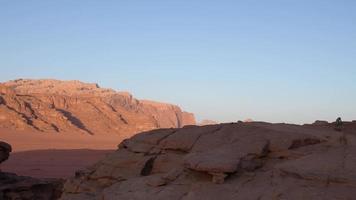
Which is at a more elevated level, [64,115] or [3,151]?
[64,115]

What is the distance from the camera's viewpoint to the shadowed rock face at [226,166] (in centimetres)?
671

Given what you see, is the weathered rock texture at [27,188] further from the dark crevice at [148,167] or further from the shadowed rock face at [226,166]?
the dark crevice at [148,167]

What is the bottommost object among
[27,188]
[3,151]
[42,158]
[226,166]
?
[42,158]

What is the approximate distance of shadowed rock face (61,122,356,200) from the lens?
6.71 meters

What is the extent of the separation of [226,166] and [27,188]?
7792 mm

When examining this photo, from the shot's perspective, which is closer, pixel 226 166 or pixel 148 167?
pixel 226 166

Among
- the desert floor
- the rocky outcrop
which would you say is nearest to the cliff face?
the desert floor

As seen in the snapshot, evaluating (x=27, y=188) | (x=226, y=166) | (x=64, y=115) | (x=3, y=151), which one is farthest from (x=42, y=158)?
(x=64, y=115)

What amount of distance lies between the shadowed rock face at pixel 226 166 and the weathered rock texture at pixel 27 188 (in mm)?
3508

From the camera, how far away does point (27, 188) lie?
42.1 ft

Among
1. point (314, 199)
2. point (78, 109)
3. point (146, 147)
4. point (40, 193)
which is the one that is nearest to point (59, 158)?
point (40, 193)

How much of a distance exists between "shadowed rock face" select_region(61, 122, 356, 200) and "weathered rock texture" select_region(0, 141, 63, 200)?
3.51 meters

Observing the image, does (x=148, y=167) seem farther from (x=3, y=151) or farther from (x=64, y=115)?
(x=64, y=115)

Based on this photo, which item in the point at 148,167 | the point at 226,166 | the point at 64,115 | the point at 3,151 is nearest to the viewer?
the point at 226,166
